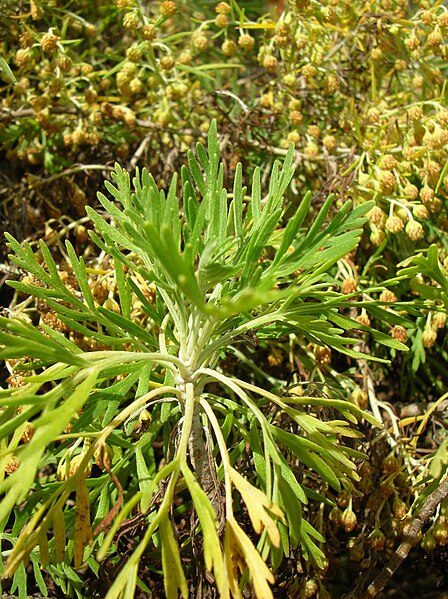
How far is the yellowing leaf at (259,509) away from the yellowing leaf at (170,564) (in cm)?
9

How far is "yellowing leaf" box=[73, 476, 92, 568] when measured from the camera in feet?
2.54

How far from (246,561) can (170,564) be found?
0.28ft

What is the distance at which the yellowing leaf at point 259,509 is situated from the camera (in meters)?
0.70

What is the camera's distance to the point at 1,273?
1438 millimetres

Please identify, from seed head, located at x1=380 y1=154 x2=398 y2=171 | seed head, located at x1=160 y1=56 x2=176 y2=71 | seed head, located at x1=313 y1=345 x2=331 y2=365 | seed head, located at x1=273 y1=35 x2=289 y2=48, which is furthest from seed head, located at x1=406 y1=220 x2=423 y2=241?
seed head, located at x1=160 y1=56 x2=176 y2=71

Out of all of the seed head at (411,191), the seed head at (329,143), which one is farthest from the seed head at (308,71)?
the seed head at (411,191)

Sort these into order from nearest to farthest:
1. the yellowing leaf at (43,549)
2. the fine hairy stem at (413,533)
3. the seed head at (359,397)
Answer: the yellowing leaf at (43,549), the fine hairy stem at (413,533), the seed head at (359,397)

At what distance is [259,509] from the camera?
0.73m

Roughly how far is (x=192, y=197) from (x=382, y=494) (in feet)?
1.98

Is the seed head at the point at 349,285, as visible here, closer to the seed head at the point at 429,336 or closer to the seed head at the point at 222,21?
the seed head at the point at 429,336

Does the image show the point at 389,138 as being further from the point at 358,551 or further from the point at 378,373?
the point at 358,551

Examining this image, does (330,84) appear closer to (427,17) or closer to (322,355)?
(427,17)

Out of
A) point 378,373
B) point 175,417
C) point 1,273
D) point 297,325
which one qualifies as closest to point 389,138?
point 378,373

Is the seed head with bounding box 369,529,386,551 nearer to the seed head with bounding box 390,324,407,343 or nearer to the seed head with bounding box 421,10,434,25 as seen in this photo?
the seed head with bounding box 390,324,407,343
